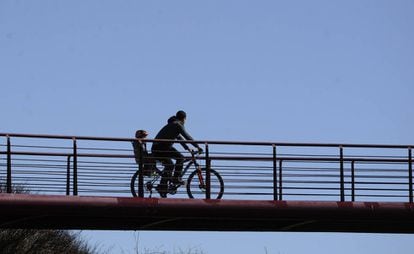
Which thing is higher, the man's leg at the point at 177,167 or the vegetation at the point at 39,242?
the man's leg at the point at 177,167

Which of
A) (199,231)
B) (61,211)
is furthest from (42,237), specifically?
(61,211)

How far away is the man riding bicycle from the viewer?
26875 mm

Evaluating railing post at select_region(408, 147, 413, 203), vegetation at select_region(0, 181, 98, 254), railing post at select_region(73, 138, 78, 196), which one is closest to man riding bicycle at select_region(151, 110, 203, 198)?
railing post at select_region(73, 138, 78, 196)

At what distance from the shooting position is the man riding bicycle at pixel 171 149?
26.9m

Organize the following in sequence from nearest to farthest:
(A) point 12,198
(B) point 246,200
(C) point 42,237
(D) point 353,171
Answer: (A) point 12,198 → (B) point 246,200 → (D) point 353,171 → (C) point 42,237

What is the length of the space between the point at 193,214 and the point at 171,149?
5.78ft

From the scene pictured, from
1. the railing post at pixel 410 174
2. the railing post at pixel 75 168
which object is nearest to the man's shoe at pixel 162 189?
the railing post at pixel 75 168

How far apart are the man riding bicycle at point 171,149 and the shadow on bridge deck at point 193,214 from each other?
83cm

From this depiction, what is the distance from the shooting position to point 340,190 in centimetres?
2766

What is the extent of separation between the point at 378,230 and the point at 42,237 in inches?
674

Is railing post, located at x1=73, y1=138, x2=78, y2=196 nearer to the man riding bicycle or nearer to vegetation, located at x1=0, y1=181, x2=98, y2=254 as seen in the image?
the man riding bicycle

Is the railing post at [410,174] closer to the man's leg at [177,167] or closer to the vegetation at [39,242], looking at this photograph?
the man's leg at [177,167]

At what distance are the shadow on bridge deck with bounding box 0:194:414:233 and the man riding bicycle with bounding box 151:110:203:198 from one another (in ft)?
2.72

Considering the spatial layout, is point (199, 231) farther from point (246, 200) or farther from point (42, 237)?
point (42, 237)
